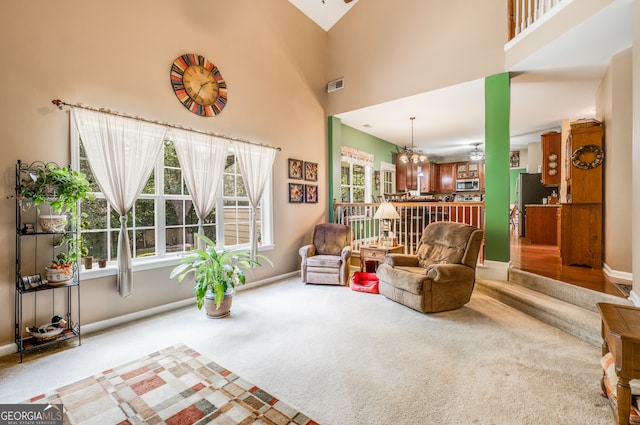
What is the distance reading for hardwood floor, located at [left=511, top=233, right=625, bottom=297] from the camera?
10.7ft

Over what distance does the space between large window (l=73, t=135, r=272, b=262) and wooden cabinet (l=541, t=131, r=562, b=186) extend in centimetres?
594

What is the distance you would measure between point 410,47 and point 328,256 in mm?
3810

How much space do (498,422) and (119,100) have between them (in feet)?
14.2

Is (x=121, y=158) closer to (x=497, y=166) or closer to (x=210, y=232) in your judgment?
(x=210, y=232)

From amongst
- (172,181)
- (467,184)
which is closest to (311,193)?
(172,181)

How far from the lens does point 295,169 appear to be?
5.23 metres

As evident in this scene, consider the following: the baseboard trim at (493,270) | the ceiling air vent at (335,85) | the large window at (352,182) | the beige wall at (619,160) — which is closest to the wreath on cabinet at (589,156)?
the beige wall at (619,160)

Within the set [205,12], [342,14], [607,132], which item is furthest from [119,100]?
[607,132]

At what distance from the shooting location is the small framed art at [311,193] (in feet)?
18.0

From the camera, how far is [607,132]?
12.7ft

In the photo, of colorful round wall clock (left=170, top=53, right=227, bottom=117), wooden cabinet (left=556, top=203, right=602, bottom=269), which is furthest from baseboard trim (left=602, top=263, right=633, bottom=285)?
colorful round wall clock (left=170, top=53, right=227, bottom=117)

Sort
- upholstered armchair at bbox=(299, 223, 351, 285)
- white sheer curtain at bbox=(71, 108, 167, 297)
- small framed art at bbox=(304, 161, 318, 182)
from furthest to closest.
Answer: small framed art at bbox=(304, 161, 318, 182) < upholstered armchair at bbox=(299, 223, 351, 285) < white sheer curtain at bbox=(71, 108, 167, 297)

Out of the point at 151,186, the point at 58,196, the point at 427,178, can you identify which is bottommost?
the point at 58,196

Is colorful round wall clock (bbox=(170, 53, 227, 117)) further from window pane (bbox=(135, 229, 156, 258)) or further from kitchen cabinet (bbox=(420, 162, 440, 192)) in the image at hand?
kitchen cabinet (bbox=(420, 162, 440, 192))
